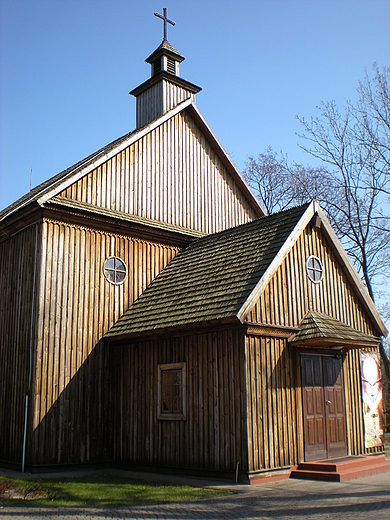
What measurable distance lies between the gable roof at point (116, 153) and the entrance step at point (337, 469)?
912cm

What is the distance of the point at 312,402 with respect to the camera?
44.5 ft

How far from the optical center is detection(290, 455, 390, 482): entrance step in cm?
1205

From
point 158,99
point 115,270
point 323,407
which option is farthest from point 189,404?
point 158,99

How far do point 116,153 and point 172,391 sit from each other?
735 cm

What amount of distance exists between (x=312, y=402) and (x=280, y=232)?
13.8 feet

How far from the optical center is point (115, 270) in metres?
16.3

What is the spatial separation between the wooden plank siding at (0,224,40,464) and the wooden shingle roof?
228cm

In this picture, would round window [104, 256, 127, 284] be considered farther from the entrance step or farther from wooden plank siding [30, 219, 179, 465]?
the entrance step

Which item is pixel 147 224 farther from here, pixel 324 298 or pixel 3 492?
pixel 3 492

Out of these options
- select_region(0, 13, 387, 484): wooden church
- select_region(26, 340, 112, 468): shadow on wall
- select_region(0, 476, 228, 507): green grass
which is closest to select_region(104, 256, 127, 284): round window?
select_region(0, 13, 387, 484): wooden church

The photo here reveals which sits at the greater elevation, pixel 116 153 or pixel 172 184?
pixel 116 153

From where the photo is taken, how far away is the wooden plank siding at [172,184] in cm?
1670

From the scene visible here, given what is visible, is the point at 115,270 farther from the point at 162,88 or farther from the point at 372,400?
the point at 372,400

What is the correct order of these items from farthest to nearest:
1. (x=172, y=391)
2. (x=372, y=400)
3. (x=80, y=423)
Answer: (x=372, y=400) < (x=80, y=423) < (x=172, y=391)
